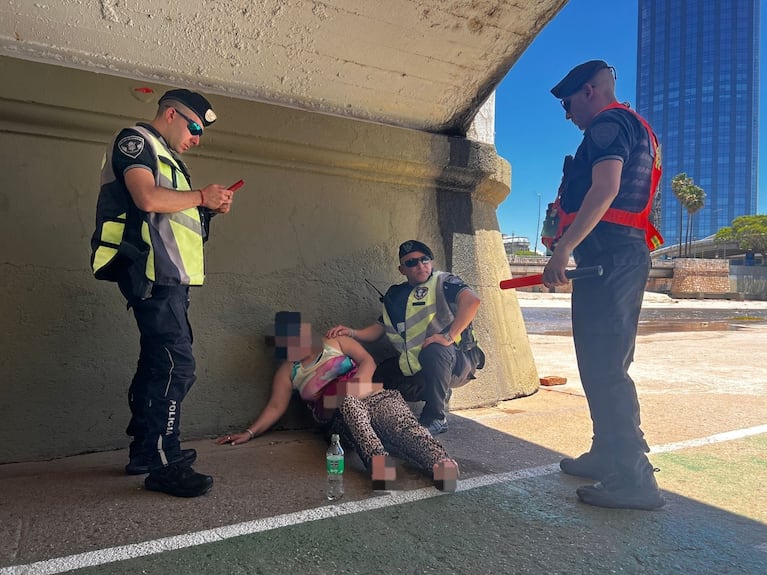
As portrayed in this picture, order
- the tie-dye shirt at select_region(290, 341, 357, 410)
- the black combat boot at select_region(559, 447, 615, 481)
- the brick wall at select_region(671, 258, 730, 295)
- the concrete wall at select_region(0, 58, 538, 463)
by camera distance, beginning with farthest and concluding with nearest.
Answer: the brick wall at select_region(671, 258, 730, 295), the tie-dye shirt at select_region(290, 341, 357, 410), the concrete wall at select_region(0, 58, 538, 463), the black combat boot at select_region(559, 447, 615, 481)

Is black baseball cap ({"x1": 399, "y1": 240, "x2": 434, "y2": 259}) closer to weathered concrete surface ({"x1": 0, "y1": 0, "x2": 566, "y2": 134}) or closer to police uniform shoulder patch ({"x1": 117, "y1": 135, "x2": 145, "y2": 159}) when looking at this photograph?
weathered concrete surface ({"x1": 0, "y1": 0, "x2": 566, "y2": 134})

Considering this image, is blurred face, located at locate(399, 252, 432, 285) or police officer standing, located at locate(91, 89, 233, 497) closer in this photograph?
police officer standing, located at locate(91, 89, 233, 497)

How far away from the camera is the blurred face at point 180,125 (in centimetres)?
281

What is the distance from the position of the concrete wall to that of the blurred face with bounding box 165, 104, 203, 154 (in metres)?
0.81

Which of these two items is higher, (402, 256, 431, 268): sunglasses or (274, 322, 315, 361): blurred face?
(402, 256, 431, 268): sunglasses

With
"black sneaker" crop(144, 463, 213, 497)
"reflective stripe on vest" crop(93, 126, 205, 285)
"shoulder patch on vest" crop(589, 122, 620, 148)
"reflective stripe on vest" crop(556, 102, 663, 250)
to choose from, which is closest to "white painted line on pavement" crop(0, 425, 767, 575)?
"black sneaker" crop(144, 463, 213, 497)

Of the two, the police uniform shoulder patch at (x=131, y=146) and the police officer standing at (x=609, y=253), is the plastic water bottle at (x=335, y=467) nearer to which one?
the police officer standing at (x=609, y=253)

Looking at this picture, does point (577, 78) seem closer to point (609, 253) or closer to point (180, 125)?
point (609, 253)


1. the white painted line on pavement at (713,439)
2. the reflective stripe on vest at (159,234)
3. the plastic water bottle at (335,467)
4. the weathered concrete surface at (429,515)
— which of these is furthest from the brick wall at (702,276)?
the reflective stripe on vest at (159,234)

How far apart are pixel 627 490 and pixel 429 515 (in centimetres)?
91

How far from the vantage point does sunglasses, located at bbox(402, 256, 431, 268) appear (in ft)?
13.1

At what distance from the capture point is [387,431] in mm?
3109

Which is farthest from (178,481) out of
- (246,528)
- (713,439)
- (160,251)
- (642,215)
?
(713,439)

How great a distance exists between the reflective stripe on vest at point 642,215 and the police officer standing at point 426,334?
1.13 m
